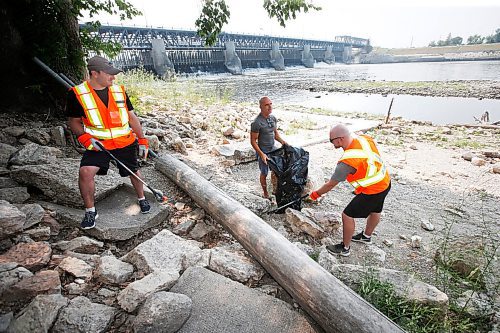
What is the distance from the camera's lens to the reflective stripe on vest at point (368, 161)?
253 cm

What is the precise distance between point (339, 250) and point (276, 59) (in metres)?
50.8

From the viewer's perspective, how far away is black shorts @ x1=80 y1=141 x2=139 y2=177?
249 cm

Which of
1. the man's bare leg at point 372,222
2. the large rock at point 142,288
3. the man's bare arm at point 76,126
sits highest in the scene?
the man's bare arm at point 76,126

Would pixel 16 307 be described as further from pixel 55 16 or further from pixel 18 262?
pixel 55 16

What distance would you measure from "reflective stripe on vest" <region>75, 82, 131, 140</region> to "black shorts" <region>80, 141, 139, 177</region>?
159mm

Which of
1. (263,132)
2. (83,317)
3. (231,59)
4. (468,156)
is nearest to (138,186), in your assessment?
(83,317)

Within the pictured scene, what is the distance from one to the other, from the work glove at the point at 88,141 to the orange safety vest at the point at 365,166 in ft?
7.70

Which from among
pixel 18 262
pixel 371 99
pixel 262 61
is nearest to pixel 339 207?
pixel 18 262

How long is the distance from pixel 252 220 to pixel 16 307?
A: 171 cm

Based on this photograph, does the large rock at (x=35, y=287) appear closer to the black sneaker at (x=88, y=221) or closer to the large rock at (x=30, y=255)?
the large rock at (x=30, y=255)

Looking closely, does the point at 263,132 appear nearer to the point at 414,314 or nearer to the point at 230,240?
the point at 230,240

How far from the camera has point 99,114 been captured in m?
2.45

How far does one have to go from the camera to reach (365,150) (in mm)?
2553

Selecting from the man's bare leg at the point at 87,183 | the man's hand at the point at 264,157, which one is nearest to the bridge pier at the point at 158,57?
the man's hand at the point at 264,157
